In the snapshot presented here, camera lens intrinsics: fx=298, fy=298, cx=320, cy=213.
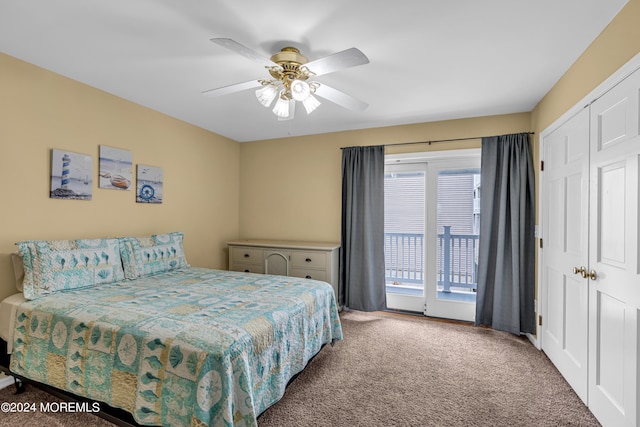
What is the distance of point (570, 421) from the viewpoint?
1927 mm

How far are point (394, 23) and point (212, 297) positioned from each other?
2.26 meters

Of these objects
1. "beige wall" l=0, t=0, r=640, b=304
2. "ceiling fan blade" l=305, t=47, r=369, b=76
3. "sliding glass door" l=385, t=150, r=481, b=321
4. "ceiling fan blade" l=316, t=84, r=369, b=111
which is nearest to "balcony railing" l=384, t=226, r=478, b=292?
"sliding glass door" l=385, t=150, r=481, b=321

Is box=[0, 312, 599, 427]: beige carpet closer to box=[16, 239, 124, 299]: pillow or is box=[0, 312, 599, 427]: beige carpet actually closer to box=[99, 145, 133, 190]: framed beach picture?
box=[16, 239, 124, 299]: pillow

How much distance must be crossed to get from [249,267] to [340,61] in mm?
3080

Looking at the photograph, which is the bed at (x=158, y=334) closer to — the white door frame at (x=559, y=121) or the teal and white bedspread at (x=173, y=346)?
the teal and white bedspread at (x=173, y=346)

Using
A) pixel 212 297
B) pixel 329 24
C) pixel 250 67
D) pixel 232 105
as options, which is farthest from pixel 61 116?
pixel 329 24

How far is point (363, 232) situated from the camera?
155 inches

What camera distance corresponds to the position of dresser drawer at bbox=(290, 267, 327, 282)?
377 cm

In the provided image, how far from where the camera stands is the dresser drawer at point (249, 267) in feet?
13.3

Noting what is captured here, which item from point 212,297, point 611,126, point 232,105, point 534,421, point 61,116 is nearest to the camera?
point 611,126

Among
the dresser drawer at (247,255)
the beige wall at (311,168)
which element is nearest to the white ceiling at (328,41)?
the beige wall at (311,168)

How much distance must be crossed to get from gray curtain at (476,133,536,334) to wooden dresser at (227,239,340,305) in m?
1.76

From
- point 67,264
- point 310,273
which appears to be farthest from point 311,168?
point 67,264

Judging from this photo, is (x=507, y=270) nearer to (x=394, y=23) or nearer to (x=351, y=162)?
(x=351, y=162)
